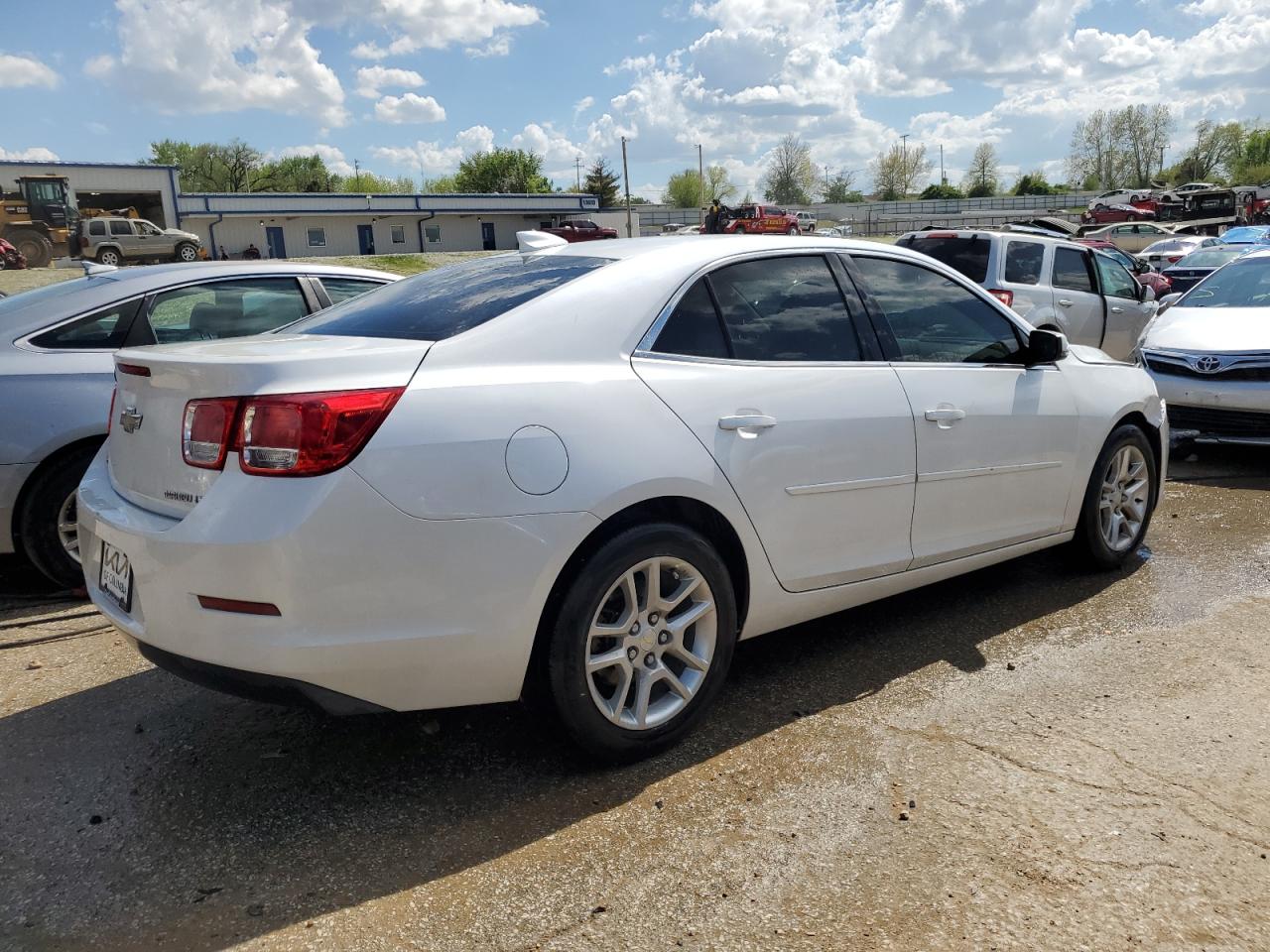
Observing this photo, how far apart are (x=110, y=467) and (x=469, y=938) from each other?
6.12 feet

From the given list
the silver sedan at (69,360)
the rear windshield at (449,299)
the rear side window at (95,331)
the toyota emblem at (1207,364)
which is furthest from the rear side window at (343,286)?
the toyota emblem at (1207,364)

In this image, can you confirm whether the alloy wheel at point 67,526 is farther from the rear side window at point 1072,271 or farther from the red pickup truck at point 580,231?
the red pickup truck at point 580,231

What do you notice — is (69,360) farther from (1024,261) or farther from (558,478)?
(1024,261)

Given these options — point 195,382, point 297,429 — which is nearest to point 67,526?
point 195,382

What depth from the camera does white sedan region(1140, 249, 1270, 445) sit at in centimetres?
694

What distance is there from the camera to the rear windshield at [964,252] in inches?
388

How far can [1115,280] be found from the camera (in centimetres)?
1122

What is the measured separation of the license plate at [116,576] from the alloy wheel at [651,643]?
1303mm

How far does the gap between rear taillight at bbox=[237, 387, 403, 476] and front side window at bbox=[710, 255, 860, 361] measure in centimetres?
134

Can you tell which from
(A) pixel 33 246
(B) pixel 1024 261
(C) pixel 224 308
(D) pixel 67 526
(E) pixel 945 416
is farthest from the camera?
(A) pixel 33 246

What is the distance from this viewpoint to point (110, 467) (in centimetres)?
316

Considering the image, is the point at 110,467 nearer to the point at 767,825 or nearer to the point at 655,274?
the point at 655,274

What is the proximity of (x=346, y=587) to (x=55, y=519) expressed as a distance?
287 centimetres

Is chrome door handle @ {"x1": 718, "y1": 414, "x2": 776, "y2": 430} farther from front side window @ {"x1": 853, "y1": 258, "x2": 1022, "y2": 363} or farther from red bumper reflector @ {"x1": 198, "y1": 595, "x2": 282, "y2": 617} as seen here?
red bumper reflector @ {"x1": 198, "y1": 595, "x2": 282, "y2": 617}
